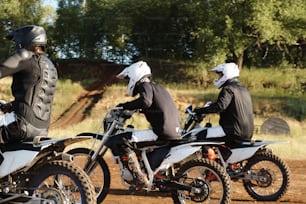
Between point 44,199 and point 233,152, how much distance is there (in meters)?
3.42

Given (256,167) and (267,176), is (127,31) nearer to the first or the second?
(256,167)

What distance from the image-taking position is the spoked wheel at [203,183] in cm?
689

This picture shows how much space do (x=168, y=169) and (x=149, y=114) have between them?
2.49ft

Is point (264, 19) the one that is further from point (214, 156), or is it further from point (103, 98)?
point (214, 156)

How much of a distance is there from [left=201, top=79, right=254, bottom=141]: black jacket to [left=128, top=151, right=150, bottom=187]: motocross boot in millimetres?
1603

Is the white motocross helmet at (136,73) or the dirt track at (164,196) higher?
the white motocross helmet at (136,73)

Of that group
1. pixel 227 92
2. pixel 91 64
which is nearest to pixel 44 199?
pixel 227 92

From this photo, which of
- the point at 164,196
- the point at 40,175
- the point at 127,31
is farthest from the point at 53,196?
the point at 127,31

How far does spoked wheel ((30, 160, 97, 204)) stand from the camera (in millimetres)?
5613

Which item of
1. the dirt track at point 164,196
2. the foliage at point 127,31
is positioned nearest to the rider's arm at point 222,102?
the dirt track at point 164,196

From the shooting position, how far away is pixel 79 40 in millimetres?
44625

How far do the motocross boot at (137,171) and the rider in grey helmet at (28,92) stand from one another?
1650 millimetres

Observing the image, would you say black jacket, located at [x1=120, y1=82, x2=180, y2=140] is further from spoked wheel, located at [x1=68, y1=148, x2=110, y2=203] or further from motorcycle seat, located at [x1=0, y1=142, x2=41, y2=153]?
motorcycle seat, located at [x1=0, y1=142, x2=41, y2=153]

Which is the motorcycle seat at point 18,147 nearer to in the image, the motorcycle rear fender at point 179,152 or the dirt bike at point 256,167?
the motorcycle rear fender at point 179,152
